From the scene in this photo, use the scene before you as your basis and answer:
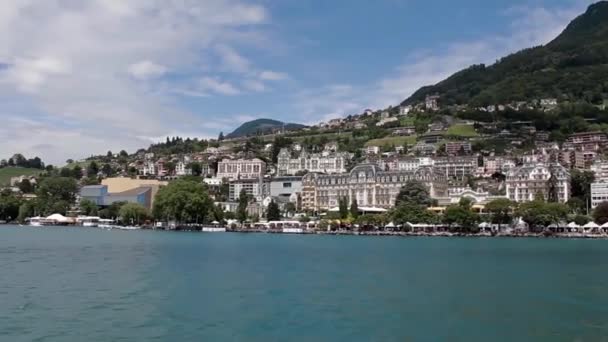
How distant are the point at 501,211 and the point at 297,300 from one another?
56.7 metres

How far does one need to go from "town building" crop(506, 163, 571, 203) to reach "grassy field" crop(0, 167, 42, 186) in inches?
4499

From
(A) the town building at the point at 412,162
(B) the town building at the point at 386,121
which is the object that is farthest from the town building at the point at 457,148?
(B) the town building at the point at 386,121

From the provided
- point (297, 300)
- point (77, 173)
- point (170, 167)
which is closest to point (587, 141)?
point (170, 167)

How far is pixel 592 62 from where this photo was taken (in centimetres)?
16638

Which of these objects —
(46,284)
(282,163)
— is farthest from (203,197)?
(46,284)

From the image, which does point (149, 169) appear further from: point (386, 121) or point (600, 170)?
point (600, 170)

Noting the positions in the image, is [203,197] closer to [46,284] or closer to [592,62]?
[46,284]

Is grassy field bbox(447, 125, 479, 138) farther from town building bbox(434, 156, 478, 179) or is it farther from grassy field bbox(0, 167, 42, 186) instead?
grassy field bbox(0, 167, 42, 186)

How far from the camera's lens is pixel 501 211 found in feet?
242

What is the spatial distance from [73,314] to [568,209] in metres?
65.1

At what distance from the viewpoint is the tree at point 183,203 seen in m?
83.8

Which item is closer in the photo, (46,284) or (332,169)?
(46,284)

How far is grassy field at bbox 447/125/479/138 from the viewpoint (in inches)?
5027

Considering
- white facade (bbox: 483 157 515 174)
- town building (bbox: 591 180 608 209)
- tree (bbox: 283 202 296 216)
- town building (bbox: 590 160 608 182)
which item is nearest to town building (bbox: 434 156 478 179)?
white facade (bbox: 483 157 515 174)
